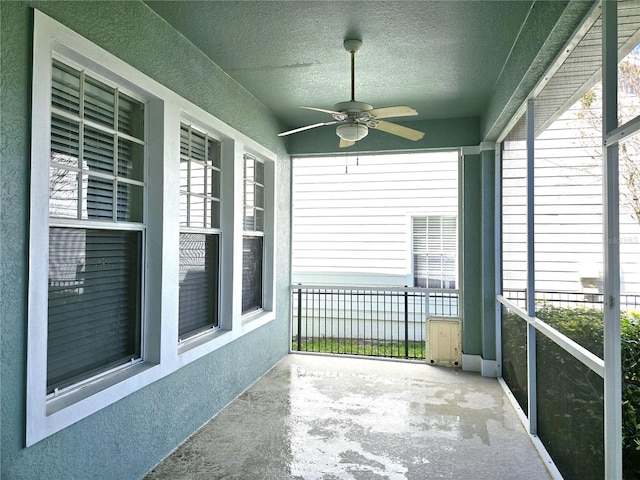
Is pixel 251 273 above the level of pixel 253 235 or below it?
below

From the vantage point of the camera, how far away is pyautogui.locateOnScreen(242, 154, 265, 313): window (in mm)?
4453

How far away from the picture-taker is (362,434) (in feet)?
10.5

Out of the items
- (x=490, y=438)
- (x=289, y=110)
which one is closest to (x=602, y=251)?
(x=490, y=438)

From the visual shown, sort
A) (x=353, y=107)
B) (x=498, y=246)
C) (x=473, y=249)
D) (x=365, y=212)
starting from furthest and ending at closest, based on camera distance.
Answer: (x=365, y=212)
(x=473, y=249)
(x=498, y=246)
(x=353, y=107)

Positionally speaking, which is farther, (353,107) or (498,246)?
(498,246)

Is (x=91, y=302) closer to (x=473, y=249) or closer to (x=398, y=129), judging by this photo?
(x=398, y=129)

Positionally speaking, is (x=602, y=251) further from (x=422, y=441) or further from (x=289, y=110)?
(x=289, y=110)

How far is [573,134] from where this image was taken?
2.24 metres

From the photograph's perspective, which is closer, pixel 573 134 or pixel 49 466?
pixel 49 466

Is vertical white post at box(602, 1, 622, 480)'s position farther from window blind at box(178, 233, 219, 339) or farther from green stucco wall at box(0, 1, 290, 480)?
window blind at box(178, 233, 219, 339)

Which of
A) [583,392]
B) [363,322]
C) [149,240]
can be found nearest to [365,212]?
[363,322]

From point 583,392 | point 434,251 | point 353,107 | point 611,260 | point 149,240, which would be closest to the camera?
point 611,260

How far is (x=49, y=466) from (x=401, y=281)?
17.3ft

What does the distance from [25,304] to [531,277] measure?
123 inches
